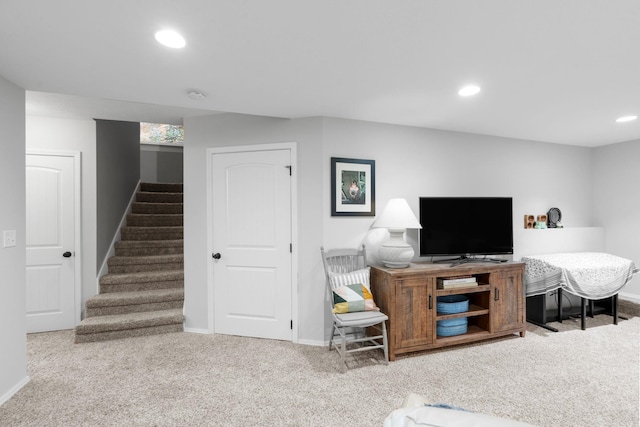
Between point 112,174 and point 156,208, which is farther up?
point 112,174

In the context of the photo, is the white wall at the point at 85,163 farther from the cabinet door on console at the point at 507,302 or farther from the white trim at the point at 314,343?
the cabinet door on console at the point at 507,302

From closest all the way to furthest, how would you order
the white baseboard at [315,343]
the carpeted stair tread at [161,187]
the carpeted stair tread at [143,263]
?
1. the white baseboard at [315,343]
2. the carpeted stair tread at [143,263]
3. the carpeted stair tread at [161,187]

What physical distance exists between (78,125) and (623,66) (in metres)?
5.10

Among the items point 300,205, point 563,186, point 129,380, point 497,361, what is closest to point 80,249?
point 129,380

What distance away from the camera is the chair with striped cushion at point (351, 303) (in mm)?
2648

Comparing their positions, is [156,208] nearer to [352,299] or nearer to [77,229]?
[77,229]

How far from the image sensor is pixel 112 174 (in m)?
4.27

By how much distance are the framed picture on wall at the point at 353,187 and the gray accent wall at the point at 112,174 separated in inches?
115

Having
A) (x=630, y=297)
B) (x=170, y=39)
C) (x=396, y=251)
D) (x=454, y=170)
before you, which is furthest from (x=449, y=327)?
(x=170, y=39)

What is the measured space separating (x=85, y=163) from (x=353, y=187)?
3162mm

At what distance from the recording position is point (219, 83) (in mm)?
2285

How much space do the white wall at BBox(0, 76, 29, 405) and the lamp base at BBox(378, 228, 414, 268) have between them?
2.94 meters

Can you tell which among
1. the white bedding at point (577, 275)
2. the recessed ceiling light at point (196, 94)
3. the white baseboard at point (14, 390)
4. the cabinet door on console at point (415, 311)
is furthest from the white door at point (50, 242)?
the white bedding at point (577, 275)

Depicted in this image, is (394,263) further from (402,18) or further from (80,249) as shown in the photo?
(80,249)
